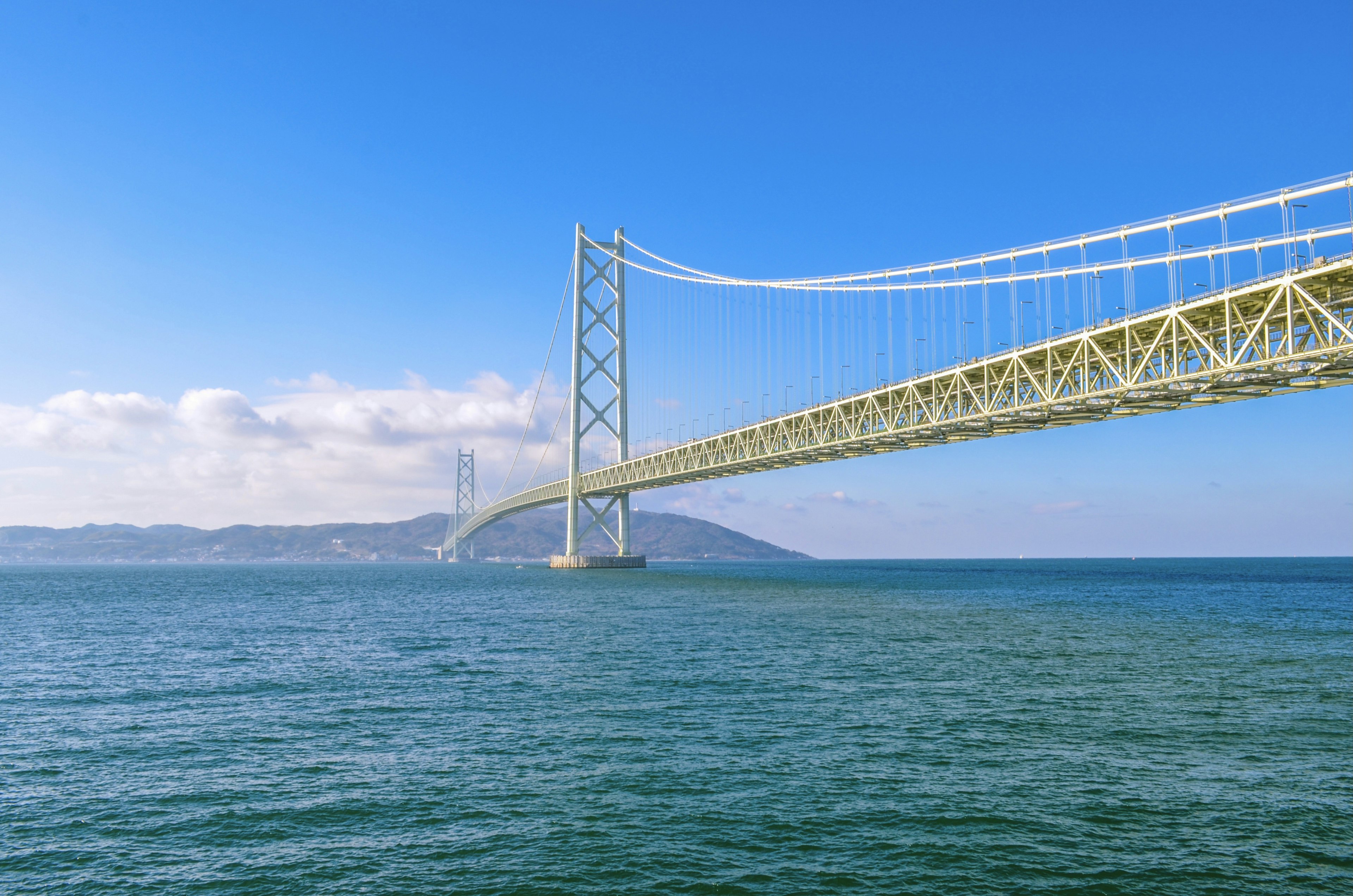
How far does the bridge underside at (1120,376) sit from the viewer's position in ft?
79.0

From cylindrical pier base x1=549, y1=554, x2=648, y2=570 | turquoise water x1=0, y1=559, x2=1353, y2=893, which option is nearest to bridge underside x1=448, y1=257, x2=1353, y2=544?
turquoise water x1=0, y1=559, x2=1353, y2=893

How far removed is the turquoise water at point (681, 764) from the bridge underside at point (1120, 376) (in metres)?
7.93

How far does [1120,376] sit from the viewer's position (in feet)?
98.7

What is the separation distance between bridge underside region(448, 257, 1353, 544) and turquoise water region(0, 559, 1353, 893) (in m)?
7.93

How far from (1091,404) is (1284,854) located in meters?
25.7

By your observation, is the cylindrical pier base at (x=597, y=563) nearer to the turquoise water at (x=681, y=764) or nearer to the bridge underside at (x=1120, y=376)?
the bridge underside at (x=1120, y=376)

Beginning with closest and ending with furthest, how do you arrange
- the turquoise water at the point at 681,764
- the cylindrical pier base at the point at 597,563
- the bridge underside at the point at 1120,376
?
the turquoise water at the point at 681,764
the bridge underside at the point at 1120,376
the cylindrical pier base at the point at 597,563

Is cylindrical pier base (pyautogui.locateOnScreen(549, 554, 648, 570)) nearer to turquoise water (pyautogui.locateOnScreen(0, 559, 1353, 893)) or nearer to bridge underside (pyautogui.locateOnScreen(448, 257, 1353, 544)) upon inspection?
bridge underside (pyautogui.locateOnScreen(448, 257, 1353, 544))

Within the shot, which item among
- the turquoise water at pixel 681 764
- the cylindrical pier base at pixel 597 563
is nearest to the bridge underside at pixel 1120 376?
the turquoise water at pixel 681 764

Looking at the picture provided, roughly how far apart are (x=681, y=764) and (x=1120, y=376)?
933 inches

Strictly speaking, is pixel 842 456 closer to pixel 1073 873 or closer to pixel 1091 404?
pixel 1091 404

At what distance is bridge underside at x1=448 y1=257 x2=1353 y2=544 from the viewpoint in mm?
24078

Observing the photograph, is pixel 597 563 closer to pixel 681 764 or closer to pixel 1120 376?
pixel 1120 376

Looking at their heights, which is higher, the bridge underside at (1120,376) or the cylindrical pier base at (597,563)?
the bridge underside at (1120,376)
